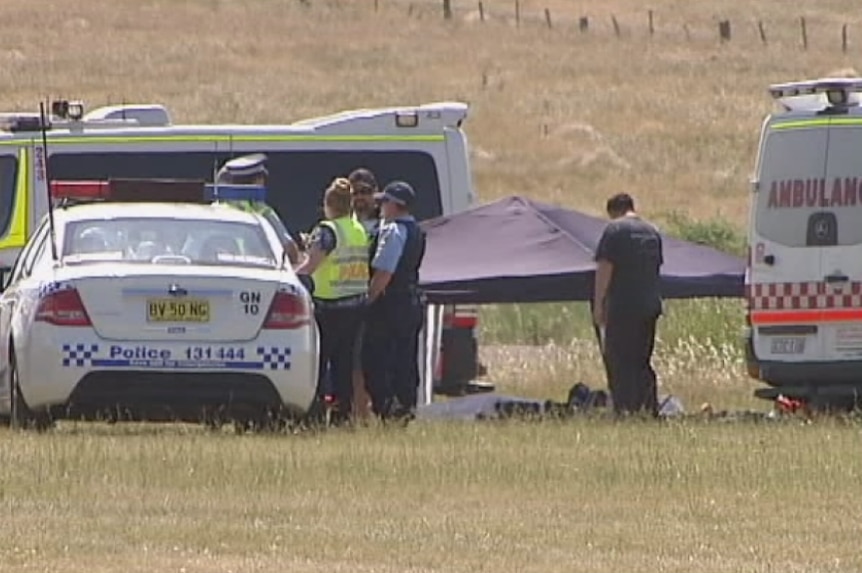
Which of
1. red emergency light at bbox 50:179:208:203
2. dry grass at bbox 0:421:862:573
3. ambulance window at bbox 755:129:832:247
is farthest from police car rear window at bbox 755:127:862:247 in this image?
red emergency light at bbox 50:179:208:203

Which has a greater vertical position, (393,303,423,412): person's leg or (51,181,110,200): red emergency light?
(51,181,110,200): red emergency light

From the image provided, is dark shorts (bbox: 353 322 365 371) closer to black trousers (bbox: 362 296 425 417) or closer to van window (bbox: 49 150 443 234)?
black trousers (bbox: 362 296 425 417)

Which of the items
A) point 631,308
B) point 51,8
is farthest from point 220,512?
point 51,8

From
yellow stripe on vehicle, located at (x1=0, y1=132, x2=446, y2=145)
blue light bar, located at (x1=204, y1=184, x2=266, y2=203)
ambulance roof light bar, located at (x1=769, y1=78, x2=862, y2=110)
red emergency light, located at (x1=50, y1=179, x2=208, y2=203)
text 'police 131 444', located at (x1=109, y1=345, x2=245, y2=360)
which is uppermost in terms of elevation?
ambulance roof light bar, located at (x1=769, y1=78, x2=862, y2=110)

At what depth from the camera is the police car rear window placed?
51.1ft

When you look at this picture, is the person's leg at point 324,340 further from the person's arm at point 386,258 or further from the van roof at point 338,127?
the van roof at point 338,127

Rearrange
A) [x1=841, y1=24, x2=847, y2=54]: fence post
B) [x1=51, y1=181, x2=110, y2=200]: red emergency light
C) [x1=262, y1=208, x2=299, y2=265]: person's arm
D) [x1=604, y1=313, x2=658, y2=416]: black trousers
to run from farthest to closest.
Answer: [x1=841, y1=24, x2=847, y2=54]: fence post
[x1=51, y1=181, x2=110, y2=200]: red emergency light
[x1=604, y1=313, x2=658, y2=416]: black trousers
[x1=262, y1=208, x2=299, y2=265]: person's arm

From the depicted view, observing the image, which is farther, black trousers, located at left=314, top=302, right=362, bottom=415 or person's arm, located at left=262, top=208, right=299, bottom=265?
black trousers, located at left=314, top=302, right=362, bottom=415

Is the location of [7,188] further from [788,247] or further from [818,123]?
[818,123]

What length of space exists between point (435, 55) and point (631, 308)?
2114 inches

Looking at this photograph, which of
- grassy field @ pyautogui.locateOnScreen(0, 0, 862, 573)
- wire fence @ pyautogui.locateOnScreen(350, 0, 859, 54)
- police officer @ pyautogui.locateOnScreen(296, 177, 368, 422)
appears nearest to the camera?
grassy field @ pyautogui.locateOnScreen(0, 0, 862, 573)

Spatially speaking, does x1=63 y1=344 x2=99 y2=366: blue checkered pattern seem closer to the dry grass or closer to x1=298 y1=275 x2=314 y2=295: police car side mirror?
the dry grass

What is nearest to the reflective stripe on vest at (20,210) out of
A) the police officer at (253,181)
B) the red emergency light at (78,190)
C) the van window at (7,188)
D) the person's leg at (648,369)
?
the van window at (7,188)

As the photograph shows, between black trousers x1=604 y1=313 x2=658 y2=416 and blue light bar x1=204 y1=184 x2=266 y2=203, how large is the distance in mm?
2249
